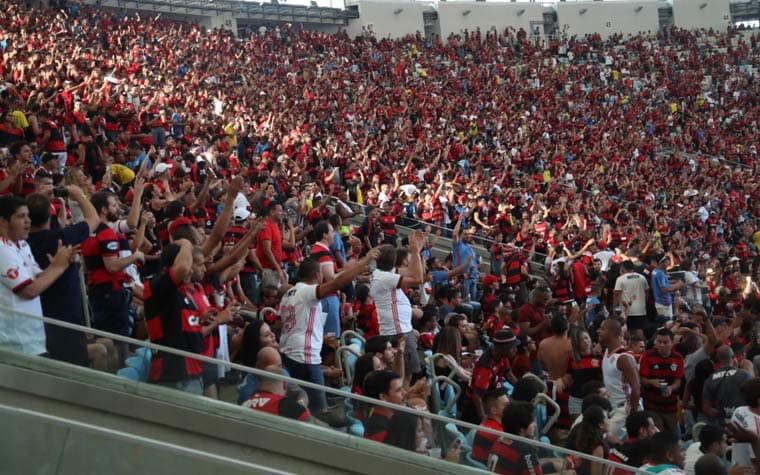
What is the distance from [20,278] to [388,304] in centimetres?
346

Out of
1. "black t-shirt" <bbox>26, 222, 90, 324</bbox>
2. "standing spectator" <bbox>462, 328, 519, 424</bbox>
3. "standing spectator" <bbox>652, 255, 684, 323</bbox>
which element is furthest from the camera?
"standing spectator" <bbox>652, 255, 684, 323</bbox>

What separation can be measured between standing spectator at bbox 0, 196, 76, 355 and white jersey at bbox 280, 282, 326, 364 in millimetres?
1721

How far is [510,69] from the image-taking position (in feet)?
118

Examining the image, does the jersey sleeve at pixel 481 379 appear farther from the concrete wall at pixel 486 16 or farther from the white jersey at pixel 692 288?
the concrete wall at pixel 486 16

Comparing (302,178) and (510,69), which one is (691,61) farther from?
(302,178)

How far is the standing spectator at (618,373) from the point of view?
24.6ft

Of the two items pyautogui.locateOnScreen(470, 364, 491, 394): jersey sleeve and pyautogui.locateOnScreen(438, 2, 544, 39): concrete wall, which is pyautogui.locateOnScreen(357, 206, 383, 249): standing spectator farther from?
pyautogui.locateOnScreen(438, 2, 544, 39): concrete wall

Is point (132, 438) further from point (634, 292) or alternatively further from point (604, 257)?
point (604, 257)

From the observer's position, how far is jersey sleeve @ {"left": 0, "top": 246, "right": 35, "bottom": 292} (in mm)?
4930

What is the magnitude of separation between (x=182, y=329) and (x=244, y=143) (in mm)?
12439

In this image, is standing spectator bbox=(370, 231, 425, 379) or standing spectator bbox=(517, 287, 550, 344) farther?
standing spectator bbox=(517, 287, 550, 344)

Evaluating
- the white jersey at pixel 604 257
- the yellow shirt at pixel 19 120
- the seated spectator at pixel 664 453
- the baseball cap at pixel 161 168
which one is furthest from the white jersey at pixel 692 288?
the yellow shirt at pixel 19 120

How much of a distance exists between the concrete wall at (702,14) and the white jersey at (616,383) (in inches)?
1632

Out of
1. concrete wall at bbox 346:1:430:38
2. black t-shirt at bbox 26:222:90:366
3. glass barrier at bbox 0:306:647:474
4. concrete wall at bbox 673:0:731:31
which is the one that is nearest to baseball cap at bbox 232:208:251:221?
black t-shirt at bbox 26:222:90:366
